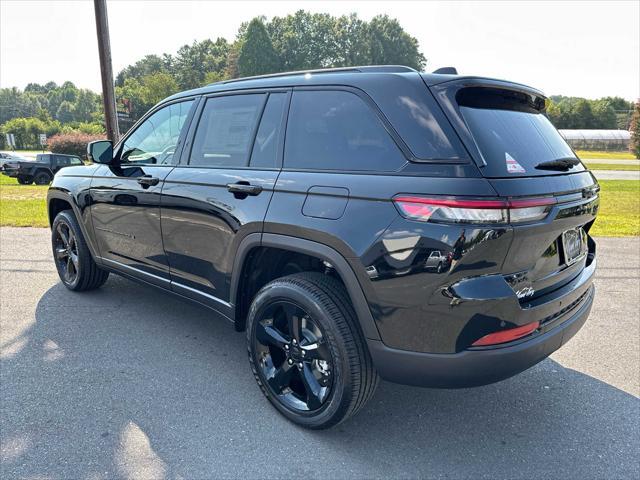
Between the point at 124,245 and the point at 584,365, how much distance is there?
145 inches

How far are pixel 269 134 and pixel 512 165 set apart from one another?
4.55ft

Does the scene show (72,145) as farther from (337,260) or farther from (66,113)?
(66,113)

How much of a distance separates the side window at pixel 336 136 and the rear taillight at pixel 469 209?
230 mm

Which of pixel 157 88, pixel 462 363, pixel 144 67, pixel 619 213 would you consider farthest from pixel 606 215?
pixel 144 67

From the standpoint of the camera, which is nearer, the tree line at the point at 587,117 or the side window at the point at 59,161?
the side window at the point at 59,161

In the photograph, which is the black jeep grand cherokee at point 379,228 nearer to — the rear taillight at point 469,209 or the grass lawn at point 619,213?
the rear taillight at point 469,209

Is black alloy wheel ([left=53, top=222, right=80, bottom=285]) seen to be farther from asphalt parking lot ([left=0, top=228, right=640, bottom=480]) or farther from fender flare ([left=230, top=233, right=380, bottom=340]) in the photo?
fender flare ([left=230, top=233, right=380, bottom=340])

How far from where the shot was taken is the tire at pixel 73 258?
437 centimetres

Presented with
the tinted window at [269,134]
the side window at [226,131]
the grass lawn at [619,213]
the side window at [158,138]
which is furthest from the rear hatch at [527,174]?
the grass lawn at [619,213]

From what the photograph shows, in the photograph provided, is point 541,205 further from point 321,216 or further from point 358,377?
point 358,377

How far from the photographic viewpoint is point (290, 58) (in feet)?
280

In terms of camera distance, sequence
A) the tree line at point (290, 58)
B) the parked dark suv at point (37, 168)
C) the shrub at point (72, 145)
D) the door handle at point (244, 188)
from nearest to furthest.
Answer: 1. the door handle at point (244, 188)
2. the parked dark suv at point (37, 168)
3. the shrub at point (72, 145)
4. the tree line at point (290, 58)

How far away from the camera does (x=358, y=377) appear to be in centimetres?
225

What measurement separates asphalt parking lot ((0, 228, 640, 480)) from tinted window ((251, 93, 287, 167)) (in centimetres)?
146
